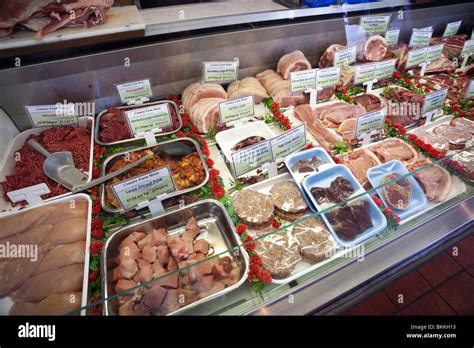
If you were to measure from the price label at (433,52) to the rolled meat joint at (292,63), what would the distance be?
1557 millimetres

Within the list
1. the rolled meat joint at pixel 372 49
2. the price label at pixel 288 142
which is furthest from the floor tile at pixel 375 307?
the rolled meat joint at pixel 372 49

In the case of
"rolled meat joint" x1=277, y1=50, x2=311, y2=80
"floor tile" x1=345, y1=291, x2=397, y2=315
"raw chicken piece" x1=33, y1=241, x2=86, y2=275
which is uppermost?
"rolled meat joint" x1=277, y1=50, x2=311, y2=80

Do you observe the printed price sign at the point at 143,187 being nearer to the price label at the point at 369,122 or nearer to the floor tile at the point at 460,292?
the price label at the point at 369,122

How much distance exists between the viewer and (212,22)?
2367mm

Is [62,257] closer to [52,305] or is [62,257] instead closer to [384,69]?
[52,305]

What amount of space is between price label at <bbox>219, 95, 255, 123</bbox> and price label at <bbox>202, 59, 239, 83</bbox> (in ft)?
1.45

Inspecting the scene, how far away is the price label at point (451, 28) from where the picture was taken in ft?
11.8

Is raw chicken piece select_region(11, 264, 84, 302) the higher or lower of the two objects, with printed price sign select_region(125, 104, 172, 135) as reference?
lower

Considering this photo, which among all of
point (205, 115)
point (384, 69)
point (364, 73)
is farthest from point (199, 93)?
point (384, 69)

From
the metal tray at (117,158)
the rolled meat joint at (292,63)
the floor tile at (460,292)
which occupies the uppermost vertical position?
the rolled meat joint at (292,63)

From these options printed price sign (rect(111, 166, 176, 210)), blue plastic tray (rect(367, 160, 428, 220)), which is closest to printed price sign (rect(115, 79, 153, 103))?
printed price sign (rect(111, 166, 176, 210))

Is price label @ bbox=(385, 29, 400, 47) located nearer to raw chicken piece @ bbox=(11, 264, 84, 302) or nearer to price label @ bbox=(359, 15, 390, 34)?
price label @ bbox=(359, 15, 390, 34)

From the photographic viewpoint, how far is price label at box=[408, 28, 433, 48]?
131 inches
